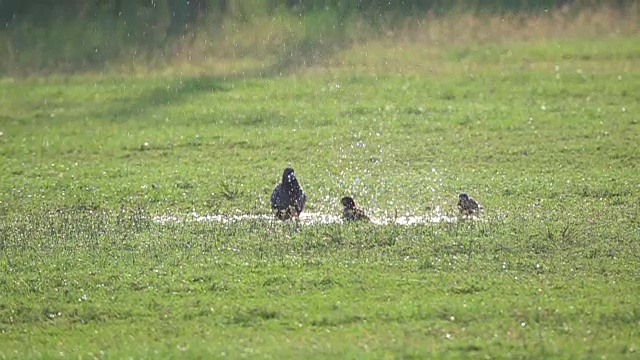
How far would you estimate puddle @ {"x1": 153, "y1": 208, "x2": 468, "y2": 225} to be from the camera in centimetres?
1324

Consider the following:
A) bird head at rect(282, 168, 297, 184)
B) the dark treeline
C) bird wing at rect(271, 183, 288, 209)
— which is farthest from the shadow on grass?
bird wing at rect(271, 183, 288, 209)

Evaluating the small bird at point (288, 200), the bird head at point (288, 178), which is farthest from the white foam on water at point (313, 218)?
the bird head at point (288, 178)

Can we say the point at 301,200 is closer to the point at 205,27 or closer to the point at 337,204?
the point at 337,204

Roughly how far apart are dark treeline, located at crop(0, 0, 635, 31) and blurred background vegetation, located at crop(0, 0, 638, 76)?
0.02m

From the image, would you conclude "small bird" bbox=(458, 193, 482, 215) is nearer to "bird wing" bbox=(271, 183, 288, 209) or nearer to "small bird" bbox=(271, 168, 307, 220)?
"small bird" bbox=(271, 168, 307, 220)

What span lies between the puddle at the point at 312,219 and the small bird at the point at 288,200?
0.34 ft

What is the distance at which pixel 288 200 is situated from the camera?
13.7m

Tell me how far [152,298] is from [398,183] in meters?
6.19

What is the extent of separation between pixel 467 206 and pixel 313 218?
169 cm

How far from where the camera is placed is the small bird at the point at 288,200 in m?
13.5

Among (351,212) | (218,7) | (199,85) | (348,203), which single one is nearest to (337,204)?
(348,203)

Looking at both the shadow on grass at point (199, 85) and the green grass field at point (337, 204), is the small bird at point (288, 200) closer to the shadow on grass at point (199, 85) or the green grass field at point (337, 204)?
the green grass field at point (337, 204)

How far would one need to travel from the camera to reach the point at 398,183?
1591 cm

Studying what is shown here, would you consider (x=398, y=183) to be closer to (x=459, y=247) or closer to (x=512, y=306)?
(x=459, y=247)
